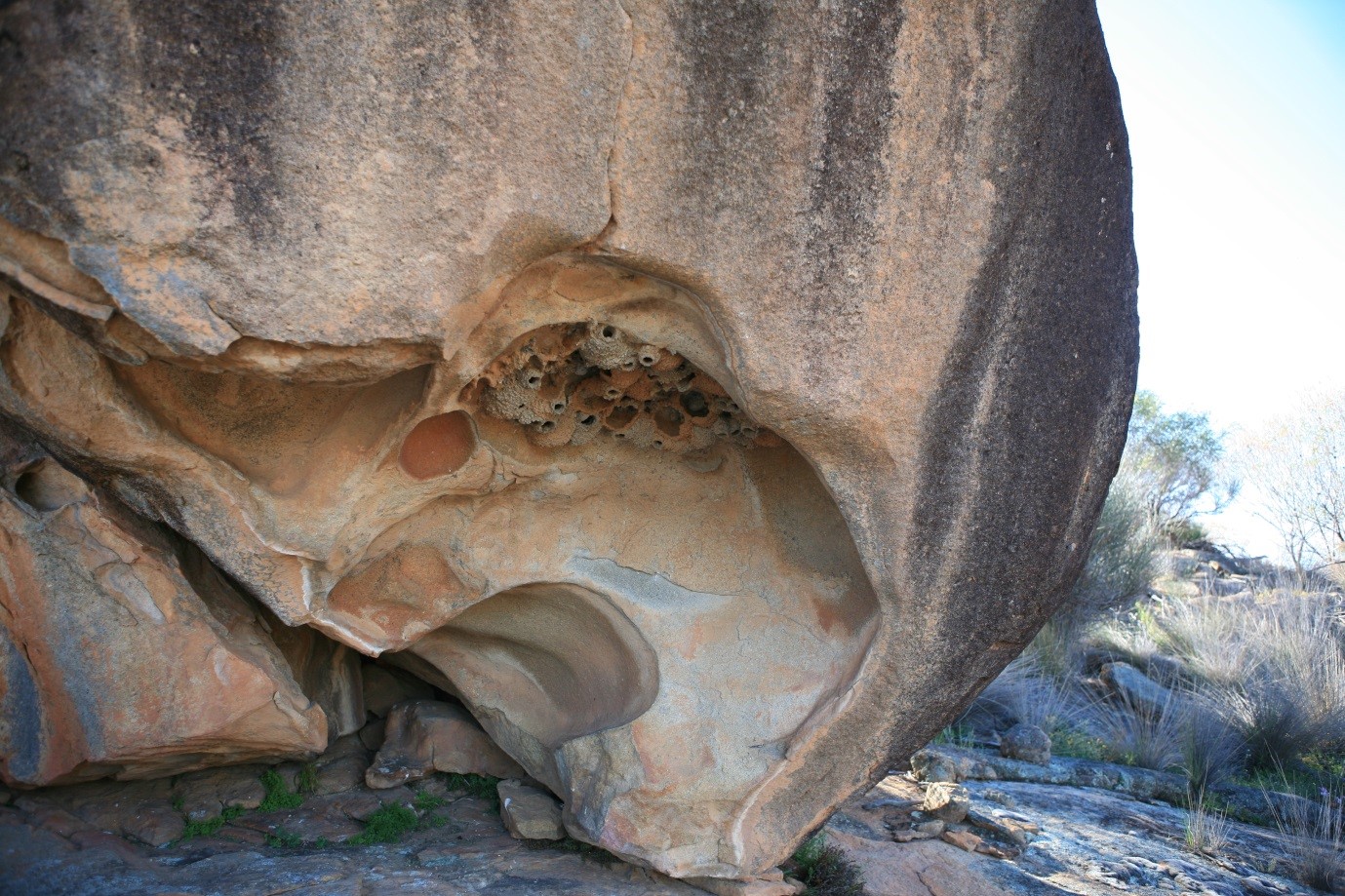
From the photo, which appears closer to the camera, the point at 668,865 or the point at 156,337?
the point at 156,337

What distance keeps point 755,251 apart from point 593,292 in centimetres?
42

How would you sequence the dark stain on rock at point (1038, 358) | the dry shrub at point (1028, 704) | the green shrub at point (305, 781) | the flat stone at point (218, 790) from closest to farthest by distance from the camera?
the dark stain on rock at point (1038, 358) < the flat stone at point (218, 790) < the green shrub at point (305, 781) < the dry shrub at point (1028, 704)

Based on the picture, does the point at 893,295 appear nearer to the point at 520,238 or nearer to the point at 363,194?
the point at 520,238

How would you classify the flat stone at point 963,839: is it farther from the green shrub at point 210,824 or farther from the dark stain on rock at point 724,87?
the dark stain on rock at point 724,87

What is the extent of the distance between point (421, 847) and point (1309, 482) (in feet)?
34.9

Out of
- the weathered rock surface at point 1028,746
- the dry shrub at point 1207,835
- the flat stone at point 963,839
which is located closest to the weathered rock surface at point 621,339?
the flat stone at point 963,839

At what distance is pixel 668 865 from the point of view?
271cm

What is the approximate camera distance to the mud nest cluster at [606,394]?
2439mm

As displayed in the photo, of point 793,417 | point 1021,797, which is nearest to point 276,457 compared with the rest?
point 793,417

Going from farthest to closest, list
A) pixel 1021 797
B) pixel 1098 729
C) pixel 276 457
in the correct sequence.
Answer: pixel 1098 729 → pixel 1021 797 → pixel 276 457

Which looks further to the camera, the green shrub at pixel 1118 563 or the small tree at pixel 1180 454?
the small tree at pixel 1180 454

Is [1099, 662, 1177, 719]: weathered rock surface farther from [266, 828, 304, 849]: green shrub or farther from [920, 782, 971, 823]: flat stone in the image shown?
[266, 828, 304, 849]: green shrub

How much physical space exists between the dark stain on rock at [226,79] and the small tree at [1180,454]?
1455 cm

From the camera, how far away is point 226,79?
1751mm
